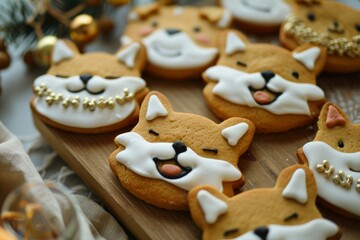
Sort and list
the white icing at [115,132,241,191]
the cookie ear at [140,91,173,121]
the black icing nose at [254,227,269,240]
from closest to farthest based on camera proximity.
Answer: the black icing nose at [254,227,269,240] < the white icing at [115,132,241,191] < the cookie ear at [140,91,173,121]

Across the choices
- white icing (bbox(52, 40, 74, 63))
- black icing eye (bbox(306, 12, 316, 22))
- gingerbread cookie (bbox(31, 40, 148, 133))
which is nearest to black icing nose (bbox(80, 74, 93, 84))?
gingerbread cookie (bbox(31, 40, 148, 133))

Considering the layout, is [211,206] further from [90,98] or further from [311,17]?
[311,17]

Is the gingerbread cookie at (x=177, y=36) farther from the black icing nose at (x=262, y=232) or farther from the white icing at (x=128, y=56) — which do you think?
the black icing nose at (x=262, y=232)

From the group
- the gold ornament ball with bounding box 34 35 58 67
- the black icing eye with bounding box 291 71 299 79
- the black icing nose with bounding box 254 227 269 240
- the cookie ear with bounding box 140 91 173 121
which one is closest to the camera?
the black icing nose with bounding box 254 227 269 240

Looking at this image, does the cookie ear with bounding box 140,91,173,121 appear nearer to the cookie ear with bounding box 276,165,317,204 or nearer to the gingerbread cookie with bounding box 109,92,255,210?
the gingerbread cookie with bounding box 109,92,255,210

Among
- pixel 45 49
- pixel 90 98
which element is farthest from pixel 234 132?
pixel 45 49

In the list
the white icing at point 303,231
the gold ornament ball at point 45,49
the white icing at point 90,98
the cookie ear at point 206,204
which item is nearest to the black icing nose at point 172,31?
the white icing at point 90,98
